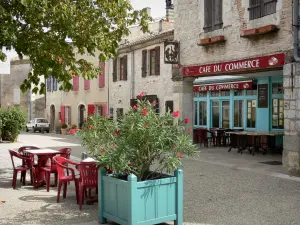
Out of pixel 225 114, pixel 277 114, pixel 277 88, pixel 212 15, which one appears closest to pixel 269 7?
pixel 212 15

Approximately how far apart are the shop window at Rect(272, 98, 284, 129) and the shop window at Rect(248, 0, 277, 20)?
5.42m

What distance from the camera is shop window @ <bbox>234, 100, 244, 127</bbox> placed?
61.5 feet

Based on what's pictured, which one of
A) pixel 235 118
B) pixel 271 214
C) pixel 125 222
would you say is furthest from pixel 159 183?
pixel 235 118

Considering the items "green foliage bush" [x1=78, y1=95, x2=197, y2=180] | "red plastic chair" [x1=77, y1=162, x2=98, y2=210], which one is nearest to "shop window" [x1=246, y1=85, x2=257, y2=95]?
"red plastic chair" [x1=77, y1=162, x2=98, y2=210]

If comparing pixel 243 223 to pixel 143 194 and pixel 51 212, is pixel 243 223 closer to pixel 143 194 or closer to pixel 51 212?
pixel 143 194

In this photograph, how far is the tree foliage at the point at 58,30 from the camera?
828cm

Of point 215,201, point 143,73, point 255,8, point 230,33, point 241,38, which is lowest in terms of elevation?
point 215,201

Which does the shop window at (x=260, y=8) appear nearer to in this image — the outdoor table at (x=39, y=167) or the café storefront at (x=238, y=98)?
the café storefront at (x=238, y=98)

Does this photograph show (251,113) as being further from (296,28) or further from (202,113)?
(296,28)

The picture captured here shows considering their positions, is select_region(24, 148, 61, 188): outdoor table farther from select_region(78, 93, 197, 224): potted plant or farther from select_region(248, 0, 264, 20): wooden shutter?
select_region(248, 0, 264, 20): wooden shutter

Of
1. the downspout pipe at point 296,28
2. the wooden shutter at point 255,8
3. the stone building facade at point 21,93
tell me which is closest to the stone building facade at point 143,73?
the wooden shutter at point 255,8

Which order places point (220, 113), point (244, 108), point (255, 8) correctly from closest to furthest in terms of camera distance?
point (255, 8)
point (244, 108)
point (220, 113)

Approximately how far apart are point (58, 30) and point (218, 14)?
654cm

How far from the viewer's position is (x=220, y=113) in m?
20.1
